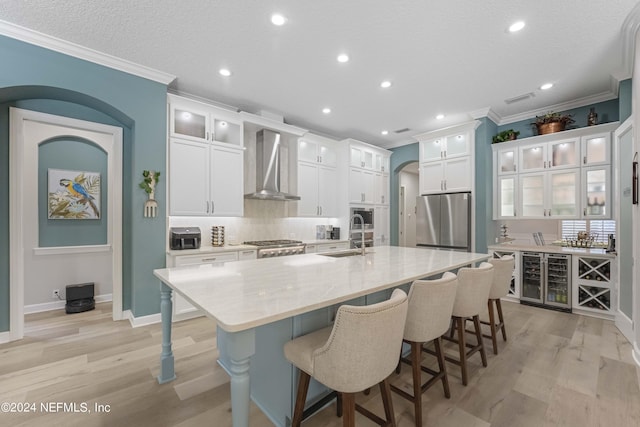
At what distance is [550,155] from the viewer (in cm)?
406

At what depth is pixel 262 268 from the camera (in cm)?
211

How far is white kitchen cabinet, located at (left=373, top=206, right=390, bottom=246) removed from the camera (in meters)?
5.89

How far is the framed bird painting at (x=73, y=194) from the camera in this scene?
374 centimetres

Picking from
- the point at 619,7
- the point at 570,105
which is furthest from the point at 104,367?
the point at 570,105

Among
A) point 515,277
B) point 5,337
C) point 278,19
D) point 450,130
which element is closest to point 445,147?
point 450,130

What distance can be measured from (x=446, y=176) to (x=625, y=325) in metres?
2.88

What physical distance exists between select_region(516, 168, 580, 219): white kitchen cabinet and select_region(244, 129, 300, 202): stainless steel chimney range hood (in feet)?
12.8

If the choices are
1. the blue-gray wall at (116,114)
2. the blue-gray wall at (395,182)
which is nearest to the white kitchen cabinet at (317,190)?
the blue-gray wall at (395,182)

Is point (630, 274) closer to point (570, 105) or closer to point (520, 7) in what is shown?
point (570, 105)

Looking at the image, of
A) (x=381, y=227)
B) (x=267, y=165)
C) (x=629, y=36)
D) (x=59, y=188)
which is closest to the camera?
(x=629, y=36)

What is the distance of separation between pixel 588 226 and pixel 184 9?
573 centimetres

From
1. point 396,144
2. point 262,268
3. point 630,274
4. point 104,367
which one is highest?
point 396,144

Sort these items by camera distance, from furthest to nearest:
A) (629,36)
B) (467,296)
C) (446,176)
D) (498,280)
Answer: (446,176)
(498,280)
(629,36)
(467,296)

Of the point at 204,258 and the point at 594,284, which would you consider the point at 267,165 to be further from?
the point at 594,284
